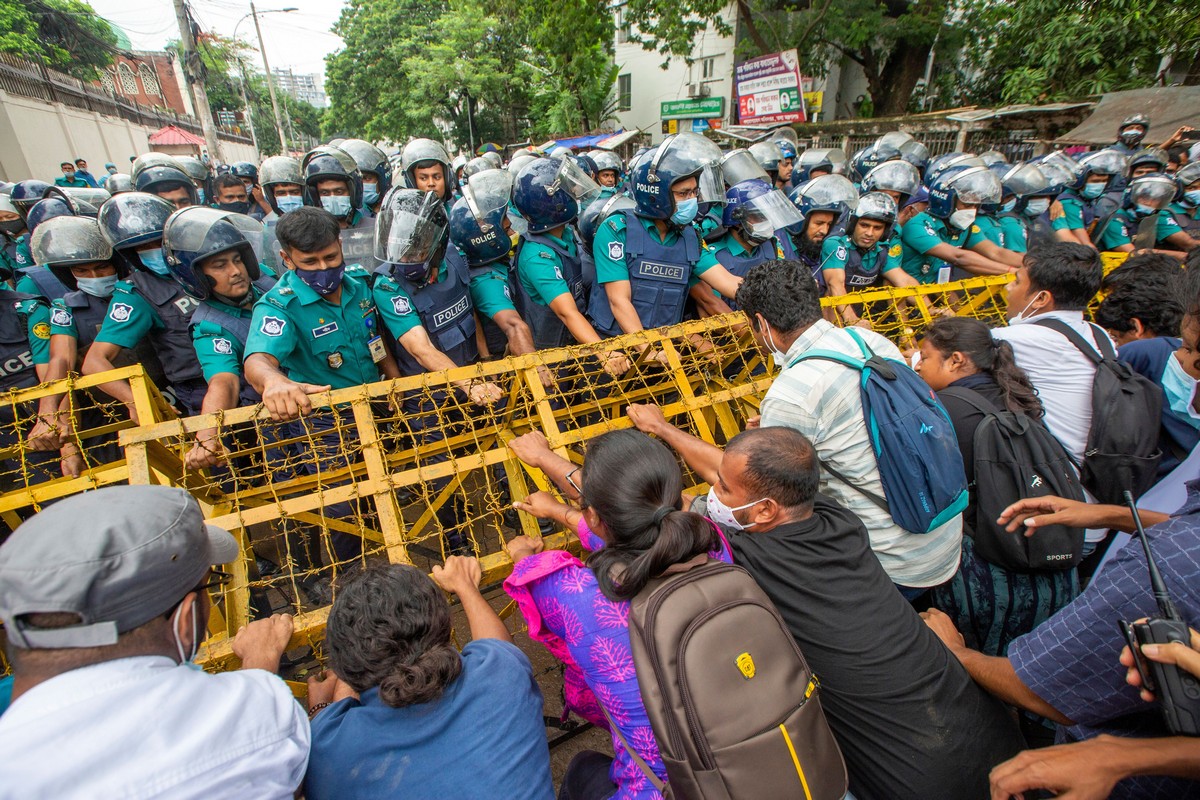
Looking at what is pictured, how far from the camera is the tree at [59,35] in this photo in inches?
813

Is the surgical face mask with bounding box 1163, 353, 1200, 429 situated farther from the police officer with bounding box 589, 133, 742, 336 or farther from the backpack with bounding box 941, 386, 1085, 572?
the police officer with bounding box 589, 133, 742, 336

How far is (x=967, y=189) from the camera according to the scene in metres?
4.88

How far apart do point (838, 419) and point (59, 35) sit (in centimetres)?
3934

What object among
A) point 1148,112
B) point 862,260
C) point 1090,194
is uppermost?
point 1148,112

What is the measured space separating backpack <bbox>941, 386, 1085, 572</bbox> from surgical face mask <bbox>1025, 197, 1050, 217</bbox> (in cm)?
543

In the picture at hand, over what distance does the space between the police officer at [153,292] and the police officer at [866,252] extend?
4.35 meters

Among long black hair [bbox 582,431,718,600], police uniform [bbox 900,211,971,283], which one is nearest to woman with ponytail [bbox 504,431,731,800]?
long black hair [bbox 582,431,718,600]

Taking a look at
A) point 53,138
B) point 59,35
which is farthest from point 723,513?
point 59,35

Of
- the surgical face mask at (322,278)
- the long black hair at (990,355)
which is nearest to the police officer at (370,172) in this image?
the surgical face mask at (322,278)

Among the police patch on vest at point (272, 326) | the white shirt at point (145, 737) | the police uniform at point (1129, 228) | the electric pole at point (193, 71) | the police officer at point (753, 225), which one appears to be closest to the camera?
the white shirt at point (145, 737)

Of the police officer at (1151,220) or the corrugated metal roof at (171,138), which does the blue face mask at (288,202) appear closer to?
the police officer at (1151,220)

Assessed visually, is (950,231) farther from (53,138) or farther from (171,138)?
(171,138)

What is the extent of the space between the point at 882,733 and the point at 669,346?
1.61 meters

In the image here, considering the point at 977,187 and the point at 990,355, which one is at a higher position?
the point at 977,187
